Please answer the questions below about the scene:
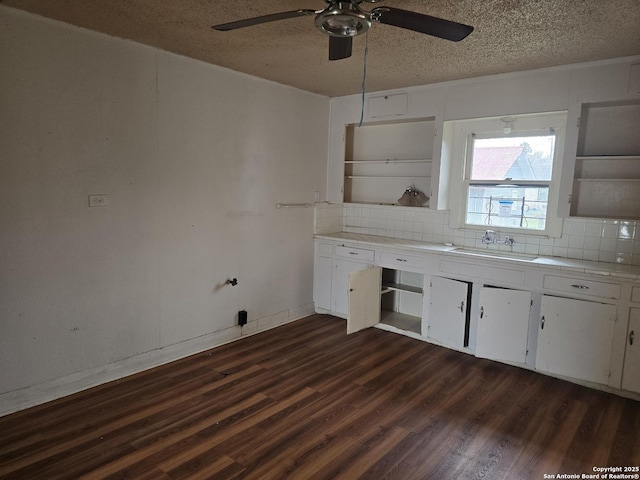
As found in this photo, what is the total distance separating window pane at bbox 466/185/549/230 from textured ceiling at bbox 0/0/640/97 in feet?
3.47

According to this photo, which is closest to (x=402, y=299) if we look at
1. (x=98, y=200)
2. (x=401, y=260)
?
(x=401, y=260)

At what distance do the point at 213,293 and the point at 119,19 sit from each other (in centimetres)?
217

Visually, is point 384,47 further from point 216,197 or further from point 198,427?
point 198,427

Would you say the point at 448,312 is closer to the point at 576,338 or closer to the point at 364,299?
the point at 364,299

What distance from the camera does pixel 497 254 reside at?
3.67 metres

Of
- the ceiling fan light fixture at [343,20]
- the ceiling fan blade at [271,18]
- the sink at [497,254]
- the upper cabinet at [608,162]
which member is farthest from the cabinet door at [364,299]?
the ceiling fan blade at [271,18]

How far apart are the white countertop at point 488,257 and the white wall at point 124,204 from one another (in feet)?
2.96

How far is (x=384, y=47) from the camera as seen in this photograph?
→ 9.42 ft

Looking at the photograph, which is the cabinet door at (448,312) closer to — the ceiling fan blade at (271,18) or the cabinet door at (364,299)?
the cabinet door at (364,299)

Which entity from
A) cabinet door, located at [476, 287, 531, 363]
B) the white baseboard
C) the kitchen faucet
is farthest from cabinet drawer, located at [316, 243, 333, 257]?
cabinet door, located at [476, 287, 531, 363]

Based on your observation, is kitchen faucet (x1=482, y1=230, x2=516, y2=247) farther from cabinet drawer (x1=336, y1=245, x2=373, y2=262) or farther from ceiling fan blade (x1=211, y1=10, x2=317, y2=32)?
ceiling fan blade (x1=211, y1=10, x2=317, y2=32)

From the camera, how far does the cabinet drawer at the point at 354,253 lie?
4.20 metres

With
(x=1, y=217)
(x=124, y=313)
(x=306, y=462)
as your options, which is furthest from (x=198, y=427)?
(x=1, y=217)

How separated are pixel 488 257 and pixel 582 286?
2.26 feet
